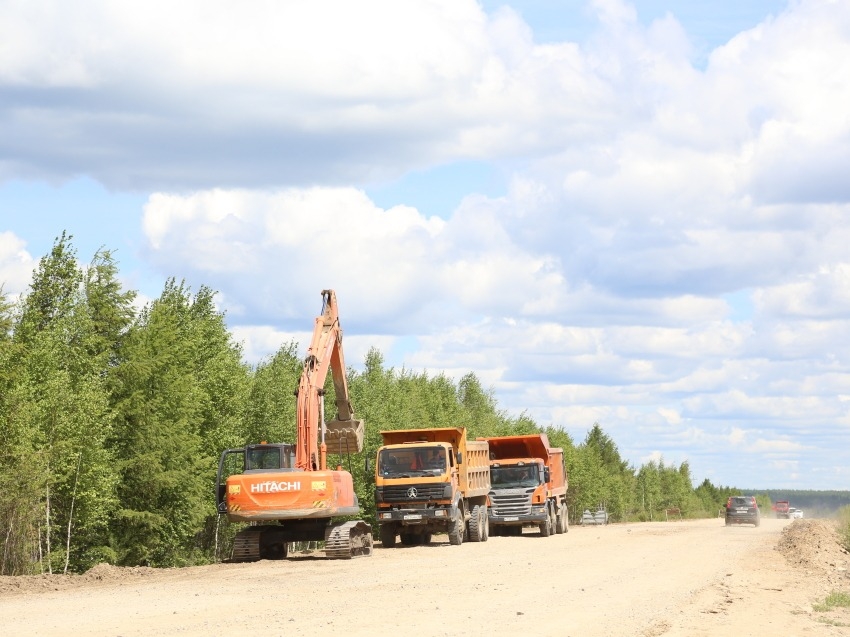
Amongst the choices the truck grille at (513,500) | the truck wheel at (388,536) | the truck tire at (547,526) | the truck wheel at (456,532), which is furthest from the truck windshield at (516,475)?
the truck wheel at (388,536)

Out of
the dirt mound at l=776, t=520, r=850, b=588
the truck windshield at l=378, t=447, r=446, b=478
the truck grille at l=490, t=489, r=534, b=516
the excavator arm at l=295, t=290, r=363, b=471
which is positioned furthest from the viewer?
the truck grille at l=490, t=489, r=534, b=516

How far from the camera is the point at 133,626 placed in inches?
674

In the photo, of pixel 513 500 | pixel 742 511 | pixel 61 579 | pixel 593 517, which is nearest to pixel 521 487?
pixel 513 500

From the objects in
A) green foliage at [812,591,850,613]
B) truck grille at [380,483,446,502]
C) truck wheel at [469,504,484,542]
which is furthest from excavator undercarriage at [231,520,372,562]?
green foliage at [812,591,850,613]

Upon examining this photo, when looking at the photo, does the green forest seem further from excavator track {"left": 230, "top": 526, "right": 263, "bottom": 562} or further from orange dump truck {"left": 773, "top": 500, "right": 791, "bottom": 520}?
orange dump truck {"left": 773, "top": 500, "right": 791, "bottom": 520}

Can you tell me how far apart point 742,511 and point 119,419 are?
1566 inches

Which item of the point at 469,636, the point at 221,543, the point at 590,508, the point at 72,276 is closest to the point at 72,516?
the point at 72,276

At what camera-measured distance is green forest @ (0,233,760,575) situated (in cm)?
3819

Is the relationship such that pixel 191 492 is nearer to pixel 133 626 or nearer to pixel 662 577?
pixel 662 577

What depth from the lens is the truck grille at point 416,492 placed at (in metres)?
38.3

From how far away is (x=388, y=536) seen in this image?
40000mm

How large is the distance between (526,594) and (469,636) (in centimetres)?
614

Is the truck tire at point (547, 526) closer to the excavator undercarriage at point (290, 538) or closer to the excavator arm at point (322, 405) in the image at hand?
the excavator arm at point (322, 405)

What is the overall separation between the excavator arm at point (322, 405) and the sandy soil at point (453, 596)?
2957 millimetres
